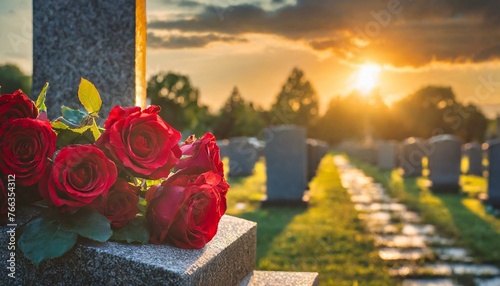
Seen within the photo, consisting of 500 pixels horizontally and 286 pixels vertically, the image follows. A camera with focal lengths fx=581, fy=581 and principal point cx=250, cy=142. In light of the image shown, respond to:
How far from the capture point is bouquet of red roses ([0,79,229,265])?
1852 mm

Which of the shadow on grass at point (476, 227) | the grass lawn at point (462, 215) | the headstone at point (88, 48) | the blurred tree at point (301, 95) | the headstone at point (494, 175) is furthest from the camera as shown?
the blurred tree at point (301, 95)

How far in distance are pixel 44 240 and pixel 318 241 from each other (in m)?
5.78

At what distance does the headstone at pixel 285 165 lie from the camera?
423 inches

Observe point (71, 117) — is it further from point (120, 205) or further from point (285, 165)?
point (285, 165)

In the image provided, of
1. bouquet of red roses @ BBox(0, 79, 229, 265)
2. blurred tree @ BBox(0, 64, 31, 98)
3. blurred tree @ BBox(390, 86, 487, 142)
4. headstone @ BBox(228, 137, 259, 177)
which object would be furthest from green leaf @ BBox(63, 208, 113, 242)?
blurred tree @ BBox(390, 86, 487, 142)

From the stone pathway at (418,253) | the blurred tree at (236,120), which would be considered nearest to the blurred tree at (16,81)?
the stone pathway at (418,253)

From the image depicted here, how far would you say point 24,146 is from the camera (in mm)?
1931

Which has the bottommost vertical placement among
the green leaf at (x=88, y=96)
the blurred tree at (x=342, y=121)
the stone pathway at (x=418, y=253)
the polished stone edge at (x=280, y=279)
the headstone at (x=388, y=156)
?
the blurred tree at (x=342, y=121)

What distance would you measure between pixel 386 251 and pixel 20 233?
224 inches

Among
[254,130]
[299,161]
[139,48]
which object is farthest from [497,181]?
[254,130]

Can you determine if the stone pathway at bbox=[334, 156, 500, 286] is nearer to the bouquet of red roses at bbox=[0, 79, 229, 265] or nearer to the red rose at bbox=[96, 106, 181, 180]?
the bouquet of red roses at bbox=[0, 79, 229, 265]

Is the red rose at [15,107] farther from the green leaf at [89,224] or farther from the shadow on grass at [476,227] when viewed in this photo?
the shadow on grass at [476,227]

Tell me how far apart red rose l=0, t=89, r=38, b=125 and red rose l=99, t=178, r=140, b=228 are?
0.45 metres

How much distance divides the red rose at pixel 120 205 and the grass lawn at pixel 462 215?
5.55 metres
